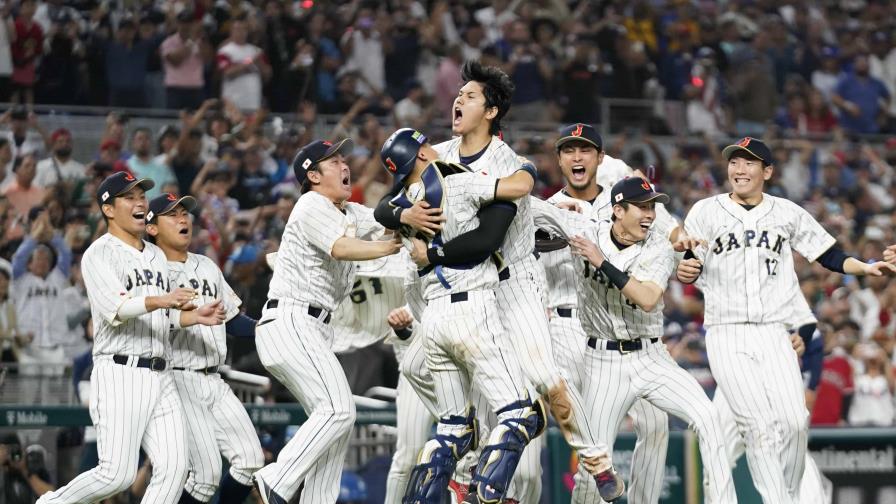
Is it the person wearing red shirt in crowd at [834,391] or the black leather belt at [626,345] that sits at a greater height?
the black leather belt at [626,345]

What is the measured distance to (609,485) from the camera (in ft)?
23.6

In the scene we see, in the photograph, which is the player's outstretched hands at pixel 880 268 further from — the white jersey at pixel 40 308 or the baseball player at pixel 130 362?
the white jersey at pixel 40 308

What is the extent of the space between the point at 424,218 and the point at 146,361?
1.89 meters

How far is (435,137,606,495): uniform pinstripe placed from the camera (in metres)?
7.06

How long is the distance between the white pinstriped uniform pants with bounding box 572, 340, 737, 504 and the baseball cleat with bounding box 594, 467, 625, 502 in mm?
502

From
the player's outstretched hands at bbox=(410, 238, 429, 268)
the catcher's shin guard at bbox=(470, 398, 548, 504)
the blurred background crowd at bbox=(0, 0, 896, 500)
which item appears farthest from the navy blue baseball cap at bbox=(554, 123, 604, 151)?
the blurred background crowd at bbox=(0, 0, 896, 500)

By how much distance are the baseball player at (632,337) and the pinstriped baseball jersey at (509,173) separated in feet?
1.54

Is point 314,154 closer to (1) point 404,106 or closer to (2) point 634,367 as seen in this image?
(2) point 634,367

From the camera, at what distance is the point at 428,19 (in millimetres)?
16578

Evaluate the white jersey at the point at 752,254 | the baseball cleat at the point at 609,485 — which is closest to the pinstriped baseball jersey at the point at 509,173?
the baseball cleat at the point at 609,485

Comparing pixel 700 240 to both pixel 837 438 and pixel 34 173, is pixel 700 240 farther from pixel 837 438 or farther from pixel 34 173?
pixel 34 173

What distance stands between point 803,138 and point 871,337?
4.25 metres

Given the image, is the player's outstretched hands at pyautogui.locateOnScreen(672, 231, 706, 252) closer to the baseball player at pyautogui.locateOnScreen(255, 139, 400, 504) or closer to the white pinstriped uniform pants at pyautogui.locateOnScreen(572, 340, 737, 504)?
the white pinstriped uniform pants at pyautogui.locateOnScreen(572, 340, 737, 504)

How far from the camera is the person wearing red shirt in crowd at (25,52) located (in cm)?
1355
